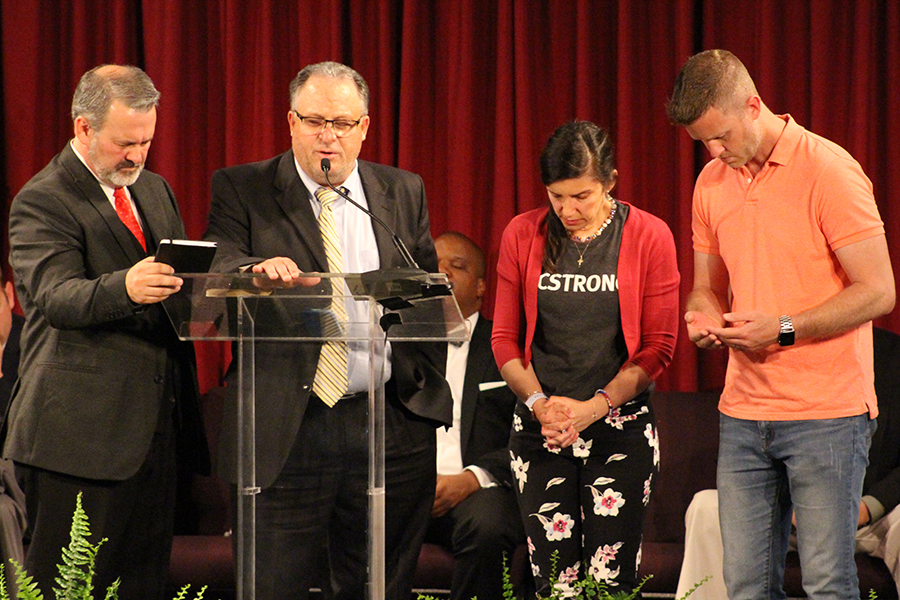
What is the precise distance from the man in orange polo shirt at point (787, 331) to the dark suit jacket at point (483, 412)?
142cm

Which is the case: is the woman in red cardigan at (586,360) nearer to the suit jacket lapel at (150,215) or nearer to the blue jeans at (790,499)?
the blue jeans at (790,499)

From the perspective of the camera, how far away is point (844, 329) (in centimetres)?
231

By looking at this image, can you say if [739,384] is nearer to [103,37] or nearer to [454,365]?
[454,365]

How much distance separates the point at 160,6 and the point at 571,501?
9.77ft

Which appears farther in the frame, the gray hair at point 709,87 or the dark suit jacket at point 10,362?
the dark suit jacket at point 10,362

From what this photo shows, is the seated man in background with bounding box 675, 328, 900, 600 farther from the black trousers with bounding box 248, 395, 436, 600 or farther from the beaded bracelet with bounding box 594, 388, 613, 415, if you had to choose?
the black trousers with bounding box 248, 395, 436, 600

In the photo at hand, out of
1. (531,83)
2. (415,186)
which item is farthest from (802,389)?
(531,83)

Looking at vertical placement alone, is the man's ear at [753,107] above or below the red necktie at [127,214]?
above

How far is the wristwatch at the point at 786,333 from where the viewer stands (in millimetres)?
2297

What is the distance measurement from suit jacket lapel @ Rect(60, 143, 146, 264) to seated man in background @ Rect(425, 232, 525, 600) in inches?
58.3

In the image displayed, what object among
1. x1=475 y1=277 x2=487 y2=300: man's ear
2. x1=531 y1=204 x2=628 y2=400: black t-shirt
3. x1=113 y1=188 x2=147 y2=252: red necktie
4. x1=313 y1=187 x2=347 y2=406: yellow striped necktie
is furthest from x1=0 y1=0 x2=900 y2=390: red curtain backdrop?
x1=313 y1=187 x2=347 y2=406: yellow striped necktie

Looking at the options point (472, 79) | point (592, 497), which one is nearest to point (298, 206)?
point (592, 497)

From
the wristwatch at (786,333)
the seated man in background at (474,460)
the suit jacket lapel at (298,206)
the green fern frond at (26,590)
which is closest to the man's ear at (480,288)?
the seated man in background at (474,460)

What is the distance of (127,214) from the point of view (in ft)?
8.38
